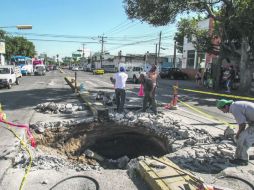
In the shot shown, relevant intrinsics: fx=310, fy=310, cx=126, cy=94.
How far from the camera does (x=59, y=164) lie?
20.2 feet

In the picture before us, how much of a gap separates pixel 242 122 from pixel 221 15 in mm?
18203

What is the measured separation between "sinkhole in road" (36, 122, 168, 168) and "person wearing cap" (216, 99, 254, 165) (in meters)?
2.89

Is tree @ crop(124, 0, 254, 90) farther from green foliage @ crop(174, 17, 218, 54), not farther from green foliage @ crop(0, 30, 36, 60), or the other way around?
green foliage @ crop(0, 30, 36, 60)

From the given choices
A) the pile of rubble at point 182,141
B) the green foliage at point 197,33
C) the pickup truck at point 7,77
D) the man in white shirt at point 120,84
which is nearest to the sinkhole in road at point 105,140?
the pile of rubble at point 182,141

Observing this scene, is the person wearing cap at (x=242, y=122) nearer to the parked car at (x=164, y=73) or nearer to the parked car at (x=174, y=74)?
the parked car at (x=174, y=74)

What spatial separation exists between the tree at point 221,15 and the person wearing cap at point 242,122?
13.8m

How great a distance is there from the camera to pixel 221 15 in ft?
73.3

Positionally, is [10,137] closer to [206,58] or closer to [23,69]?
[206,58]

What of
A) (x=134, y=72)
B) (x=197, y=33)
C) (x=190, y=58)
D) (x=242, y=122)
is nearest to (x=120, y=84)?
(x=242, y=122)

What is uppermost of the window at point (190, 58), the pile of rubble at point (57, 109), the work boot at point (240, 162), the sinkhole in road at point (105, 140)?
the window at point (190, 58)

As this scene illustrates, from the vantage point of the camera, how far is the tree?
62.0 feet

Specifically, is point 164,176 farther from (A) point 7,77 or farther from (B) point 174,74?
(B) point 174,74

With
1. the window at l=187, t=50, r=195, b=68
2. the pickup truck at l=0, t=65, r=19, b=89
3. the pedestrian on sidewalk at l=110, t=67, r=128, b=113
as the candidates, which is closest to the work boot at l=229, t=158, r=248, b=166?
the pedestrian on sidewalk at l=110, t=67, r=128, b=113

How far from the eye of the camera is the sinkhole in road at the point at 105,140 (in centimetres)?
909
